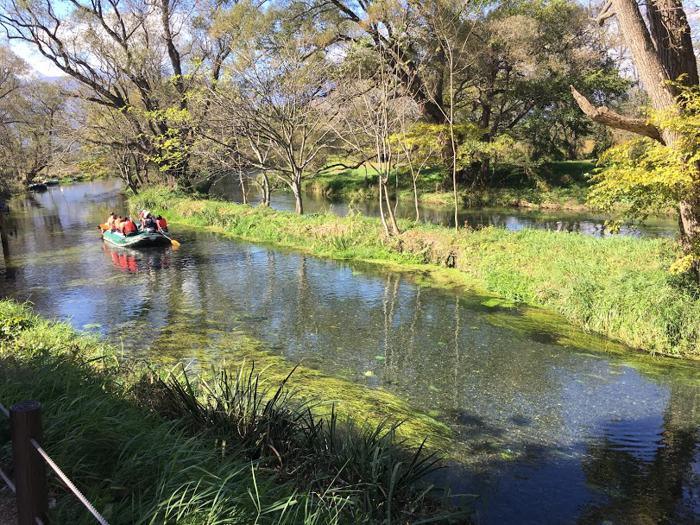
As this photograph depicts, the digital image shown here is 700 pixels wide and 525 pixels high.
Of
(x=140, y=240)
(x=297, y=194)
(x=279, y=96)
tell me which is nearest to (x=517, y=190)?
(x=297, y=194)

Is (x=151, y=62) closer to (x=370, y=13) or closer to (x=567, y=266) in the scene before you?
(x=370, y=13)

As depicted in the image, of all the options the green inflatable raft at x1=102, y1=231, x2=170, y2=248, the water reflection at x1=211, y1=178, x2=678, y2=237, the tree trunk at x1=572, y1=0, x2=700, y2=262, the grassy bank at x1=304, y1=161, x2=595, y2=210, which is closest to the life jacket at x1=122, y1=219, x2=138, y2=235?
the green inflatable raft at x1=102, y1=231, x2=170, y2=248

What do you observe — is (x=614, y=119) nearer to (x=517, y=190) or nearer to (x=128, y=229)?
(x=128, y=229)

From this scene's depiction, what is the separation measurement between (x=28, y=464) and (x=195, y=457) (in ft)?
5.95

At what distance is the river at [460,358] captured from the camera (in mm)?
5809

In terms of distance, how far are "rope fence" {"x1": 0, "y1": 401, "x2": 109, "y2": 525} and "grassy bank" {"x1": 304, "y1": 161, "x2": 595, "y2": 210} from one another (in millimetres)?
29176

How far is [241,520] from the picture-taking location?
11.0 ft

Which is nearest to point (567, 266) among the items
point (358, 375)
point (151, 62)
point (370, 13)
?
point (358, 375)

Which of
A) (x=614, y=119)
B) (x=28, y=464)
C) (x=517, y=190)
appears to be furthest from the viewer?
(x=517, y=190)

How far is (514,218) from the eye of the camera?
26.2m

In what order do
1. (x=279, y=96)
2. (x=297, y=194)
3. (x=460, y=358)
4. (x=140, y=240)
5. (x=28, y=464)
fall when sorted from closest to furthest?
(x=28, y=464), (x=460, y=358), (x=140, y=240), (x=279, y=96), (x=297, y=194)

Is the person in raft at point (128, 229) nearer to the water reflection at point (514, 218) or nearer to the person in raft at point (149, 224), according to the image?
the person in raft at point (149, 224)

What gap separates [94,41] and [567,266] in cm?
2632

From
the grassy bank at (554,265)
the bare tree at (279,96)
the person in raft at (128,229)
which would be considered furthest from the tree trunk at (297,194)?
the person in raft at (128,229)
